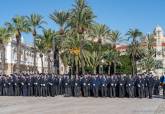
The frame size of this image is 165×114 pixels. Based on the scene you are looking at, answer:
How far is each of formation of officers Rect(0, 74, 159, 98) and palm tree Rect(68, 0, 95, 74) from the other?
67.0 ft

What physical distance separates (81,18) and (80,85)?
21816 millimetres

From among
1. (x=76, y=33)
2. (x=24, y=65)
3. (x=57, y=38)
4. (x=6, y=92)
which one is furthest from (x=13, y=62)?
(x=6, y=92)

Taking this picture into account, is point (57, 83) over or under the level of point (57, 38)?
under

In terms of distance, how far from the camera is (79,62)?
5831 cm

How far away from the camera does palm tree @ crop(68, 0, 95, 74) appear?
5238 cm

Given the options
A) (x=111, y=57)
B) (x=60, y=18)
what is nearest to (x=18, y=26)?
(x=60, y=18)

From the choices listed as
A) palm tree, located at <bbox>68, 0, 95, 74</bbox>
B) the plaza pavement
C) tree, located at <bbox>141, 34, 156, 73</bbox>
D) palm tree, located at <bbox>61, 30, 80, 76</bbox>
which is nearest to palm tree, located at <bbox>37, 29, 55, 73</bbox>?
palm tree, located at <bbox>61, 30, 80, 76</bbox>

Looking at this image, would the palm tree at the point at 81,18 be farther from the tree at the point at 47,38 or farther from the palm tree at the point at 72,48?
the tree at the point at 47,38

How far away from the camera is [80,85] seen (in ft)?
102

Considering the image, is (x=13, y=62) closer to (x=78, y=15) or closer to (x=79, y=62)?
(x=79, y=62)

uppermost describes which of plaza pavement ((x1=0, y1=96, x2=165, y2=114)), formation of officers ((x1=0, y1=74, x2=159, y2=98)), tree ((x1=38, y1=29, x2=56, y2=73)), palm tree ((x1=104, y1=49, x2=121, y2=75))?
tree ((x1=38, y1=29, x2=56, y2=73))

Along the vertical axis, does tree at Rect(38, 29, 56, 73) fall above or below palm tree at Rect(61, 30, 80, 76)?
above

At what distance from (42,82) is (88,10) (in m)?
23.1

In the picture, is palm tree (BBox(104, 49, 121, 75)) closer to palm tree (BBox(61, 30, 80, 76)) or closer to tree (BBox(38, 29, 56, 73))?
tree (BBox(38, 29, 56, 73))
